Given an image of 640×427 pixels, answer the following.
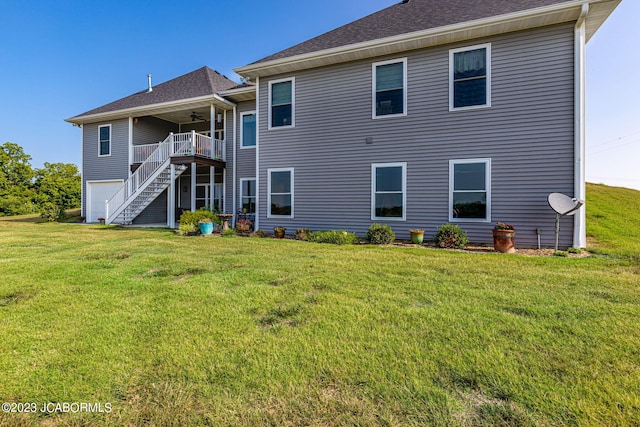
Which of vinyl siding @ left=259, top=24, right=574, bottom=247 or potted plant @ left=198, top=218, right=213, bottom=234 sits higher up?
vinyl siding @ left=259, top=24, right=574, bottom=247

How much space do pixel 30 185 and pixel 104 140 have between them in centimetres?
1633

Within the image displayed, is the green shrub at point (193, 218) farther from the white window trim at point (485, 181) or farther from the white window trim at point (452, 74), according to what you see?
the white window trim at point (452, 74)

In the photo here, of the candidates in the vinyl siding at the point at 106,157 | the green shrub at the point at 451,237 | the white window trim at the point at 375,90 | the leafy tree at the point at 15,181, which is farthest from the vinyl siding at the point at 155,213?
the leafy tree at the point at 15,181

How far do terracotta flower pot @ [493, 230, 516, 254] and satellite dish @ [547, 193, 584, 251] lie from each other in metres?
1.03

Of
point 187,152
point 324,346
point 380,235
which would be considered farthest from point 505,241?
point 187,152

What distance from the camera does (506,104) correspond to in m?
7.62

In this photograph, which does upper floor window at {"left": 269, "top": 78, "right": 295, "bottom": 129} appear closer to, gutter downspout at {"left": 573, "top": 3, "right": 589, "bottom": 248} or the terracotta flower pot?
the terracotta flower pot

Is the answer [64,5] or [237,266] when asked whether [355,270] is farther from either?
[64,5]

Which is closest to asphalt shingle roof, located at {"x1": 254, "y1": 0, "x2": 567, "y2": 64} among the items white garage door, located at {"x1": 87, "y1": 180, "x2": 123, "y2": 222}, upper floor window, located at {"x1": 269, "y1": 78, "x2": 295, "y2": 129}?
upper floor window, located at {"x1": 269, "y1": 78, "x2": 295, "y2": 129}

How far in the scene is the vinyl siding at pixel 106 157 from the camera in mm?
14664

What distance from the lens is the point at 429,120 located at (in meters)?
8.41

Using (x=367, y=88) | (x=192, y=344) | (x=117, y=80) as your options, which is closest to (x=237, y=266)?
(x=192, y=344)

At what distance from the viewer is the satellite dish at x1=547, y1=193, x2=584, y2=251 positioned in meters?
6.58

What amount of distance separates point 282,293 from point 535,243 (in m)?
7.08
